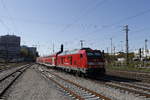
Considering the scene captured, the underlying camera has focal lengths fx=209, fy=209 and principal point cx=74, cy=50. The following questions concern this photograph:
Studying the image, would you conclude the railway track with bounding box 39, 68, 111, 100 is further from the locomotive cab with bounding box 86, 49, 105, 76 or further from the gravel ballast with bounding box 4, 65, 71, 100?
the locomotive cab with bounding box 86, 49, 105, 76

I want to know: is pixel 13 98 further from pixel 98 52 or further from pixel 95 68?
pixel 98 52

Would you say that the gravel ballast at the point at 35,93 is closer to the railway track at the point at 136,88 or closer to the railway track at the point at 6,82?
the railway track at the point at 6,82

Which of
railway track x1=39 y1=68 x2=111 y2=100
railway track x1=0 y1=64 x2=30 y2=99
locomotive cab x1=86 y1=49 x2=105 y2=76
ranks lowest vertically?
railway track x1=0 y1=64 x2=30 y2=99

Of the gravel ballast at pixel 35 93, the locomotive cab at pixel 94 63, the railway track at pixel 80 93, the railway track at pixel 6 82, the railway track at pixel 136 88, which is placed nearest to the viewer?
the railway track at pixel 80 93

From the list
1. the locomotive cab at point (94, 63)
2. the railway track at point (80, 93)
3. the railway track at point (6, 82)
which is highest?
the locomotive cab at point (94, 63)

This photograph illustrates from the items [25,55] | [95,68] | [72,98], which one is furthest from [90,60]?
[25,55]

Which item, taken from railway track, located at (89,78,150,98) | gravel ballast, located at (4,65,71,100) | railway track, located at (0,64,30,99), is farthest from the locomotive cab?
railway track, located at (0,64,30,99)

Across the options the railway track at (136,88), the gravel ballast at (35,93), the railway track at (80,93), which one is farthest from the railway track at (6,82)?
the railway track at (136,88)

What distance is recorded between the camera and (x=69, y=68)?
1067 inches

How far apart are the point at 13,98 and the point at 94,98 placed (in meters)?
4.40

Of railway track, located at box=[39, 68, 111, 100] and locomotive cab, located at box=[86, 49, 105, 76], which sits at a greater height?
locomotive cab, located at box=[86, 49, 105, 76]

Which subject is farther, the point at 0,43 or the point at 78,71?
the point at 0,43

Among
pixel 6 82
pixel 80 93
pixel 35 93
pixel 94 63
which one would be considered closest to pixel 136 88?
pixel 80 93

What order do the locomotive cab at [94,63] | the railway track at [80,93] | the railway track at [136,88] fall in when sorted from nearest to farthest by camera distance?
the railway track at [80,93]
the railway track at [136,88]
the locomotive cab at [94,63]
